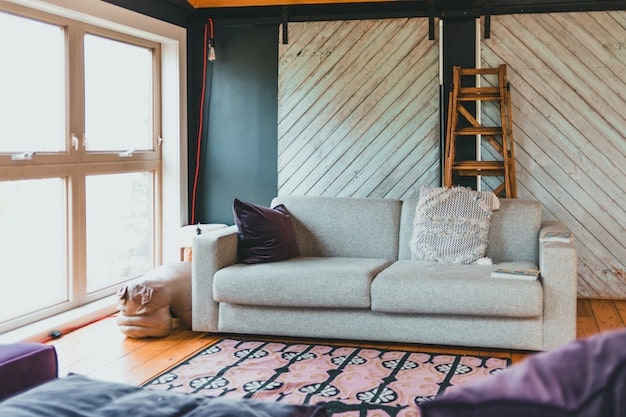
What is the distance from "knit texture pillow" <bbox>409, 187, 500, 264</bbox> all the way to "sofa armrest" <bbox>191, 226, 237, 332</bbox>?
1229 millimetres

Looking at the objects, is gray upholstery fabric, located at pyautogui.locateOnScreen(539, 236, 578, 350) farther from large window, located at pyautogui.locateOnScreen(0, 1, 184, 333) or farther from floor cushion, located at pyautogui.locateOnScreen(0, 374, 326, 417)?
large window, located at pyautogui.locateOnScreen(0, 1, 184, 333)

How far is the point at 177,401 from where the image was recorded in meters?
2.12

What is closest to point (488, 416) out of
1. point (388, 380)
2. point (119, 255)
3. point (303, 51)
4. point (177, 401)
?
point (177, 401)

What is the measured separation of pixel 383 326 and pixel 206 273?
3.60 ft

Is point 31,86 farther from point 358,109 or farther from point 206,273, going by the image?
point 358,109

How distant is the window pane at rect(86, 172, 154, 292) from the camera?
5246 millimetres

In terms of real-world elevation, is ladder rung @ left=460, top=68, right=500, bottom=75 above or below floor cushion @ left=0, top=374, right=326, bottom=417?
above

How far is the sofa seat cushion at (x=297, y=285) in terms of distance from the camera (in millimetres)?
4312

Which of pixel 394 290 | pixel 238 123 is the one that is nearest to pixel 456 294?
pixel 394 290

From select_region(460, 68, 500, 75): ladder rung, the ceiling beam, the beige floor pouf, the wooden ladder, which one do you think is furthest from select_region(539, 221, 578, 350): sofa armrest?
the ceiling beam

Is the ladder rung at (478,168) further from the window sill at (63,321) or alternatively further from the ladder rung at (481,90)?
A: the window sill at (63,321)

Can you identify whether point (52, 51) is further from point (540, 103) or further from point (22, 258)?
point (540, 103)

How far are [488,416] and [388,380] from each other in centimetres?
281

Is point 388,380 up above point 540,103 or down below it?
below
